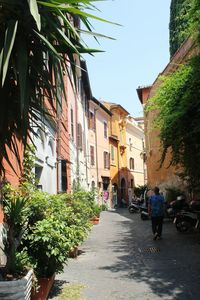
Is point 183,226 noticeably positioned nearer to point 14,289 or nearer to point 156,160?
point 14,289

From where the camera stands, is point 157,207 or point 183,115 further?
point 157,207

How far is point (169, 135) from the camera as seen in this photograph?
42.9ft

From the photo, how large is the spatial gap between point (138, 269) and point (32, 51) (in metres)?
5.94

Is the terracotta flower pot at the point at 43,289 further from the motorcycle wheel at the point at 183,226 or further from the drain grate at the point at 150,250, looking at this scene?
the motorcycle wheel at the point at 183,226

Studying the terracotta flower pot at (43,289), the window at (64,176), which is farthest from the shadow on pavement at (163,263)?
the window at (64,176)

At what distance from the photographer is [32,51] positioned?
4.50 m

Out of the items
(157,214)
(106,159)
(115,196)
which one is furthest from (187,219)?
(115,196)

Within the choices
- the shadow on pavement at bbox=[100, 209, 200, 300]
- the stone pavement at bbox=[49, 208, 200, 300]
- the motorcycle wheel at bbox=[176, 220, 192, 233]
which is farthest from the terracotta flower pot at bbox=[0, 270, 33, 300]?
the motorcycle wheel at bbox=[176, 220, 192, 233]

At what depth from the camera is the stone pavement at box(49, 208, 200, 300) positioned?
284 inches

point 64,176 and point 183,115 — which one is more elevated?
point 183,115

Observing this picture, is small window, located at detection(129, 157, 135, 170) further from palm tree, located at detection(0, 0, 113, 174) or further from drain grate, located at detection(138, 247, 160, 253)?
palm tree, located at detection(0, 0, 113, 174)

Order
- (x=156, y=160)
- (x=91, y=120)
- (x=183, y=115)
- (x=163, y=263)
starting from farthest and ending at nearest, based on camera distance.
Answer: (x=91, y=120), (x=156, y=160), (x=183, y=115), (x=163, y=263)

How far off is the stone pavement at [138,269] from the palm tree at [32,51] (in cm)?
359

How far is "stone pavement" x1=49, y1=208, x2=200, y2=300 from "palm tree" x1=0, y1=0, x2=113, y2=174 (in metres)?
3.59
